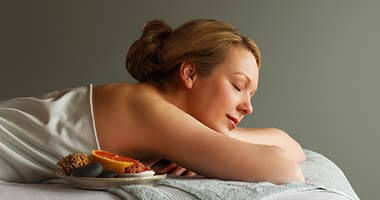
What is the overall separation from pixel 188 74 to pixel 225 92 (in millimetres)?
114

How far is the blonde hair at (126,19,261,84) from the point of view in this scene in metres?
1.86

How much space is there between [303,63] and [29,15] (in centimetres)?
134

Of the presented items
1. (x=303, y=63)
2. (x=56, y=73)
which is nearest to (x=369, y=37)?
(x=303, y=63)

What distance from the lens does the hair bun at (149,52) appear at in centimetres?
192

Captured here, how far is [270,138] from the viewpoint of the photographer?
7.11ft

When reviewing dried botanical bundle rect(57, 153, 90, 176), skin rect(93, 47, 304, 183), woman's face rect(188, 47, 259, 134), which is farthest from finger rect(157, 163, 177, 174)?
dried botanical bundle rect(57, 153, 90, 176)

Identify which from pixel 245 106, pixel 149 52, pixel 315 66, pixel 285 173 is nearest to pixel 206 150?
pixel 285 173

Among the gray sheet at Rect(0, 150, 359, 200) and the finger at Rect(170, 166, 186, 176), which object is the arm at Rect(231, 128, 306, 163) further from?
the gray sheet at Rect(0, 150, 359, 200)

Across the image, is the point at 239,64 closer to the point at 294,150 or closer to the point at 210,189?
the point at 294,150

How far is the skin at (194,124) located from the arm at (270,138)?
21cm

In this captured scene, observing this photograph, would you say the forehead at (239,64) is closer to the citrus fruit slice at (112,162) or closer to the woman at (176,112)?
the woman at (176,112)

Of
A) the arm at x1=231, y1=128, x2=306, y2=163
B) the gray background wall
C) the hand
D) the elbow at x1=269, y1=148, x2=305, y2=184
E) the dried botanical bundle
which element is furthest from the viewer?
the gray background wall

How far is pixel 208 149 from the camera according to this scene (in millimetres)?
1616

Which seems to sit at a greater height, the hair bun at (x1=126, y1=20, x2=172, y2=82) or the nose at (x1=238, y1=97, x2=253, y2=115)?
the hair bun at (x1=126, y1=20, x2=172, y2=82)
